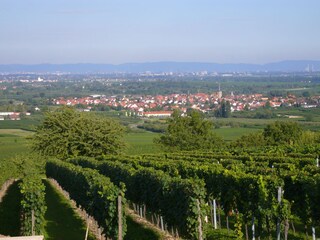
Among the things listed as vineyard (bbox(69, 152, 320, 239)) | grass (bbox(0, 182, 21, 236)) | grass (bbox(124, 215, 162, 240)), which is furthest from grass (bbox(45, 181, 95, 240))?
vineyard (bbox(69, 152, 320, 239))

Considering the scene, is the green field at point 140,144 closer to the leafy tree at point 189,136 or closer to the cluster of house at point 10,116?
the leafy tree at point 189,136

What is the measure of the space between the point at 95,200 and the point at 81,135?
Result: 34937mm

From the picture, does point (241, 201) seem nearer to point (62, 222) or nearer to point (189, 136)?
point (62, 222)

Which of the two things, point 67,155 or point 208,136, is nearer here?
point 67,155

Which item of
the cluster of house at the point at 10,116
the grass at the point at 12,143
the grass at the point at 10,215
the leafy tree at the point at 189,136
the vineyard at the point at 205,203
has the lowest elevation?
the cluster of house at the point at 10,116

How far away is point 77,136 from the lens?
5441 cm

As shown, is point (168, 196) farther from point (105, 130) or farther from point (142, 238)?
point (105, 130)

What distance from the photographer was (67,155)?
180 ft

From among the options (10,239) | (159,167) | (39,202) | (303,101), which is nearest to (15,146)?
(159,167)

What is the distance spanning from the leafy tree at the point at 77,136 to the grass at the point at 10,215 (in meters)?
17.8

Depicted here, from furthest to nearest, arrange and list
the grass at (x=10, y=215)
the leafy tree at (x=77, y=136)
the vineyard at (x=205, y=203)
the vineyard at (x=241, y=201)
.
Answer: the leafy tree at (x=77, y=136)
the grass at (x=10, y=215)
the vineyard at (x=205, y=203)
the vineyard at (x=241, y=201)

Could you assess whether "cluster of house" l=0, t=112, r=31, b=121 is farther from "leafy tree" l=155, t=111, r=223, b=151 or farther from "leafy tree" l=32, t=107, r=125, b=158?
"leafy tree" l=32, t=107, r=125, b=158

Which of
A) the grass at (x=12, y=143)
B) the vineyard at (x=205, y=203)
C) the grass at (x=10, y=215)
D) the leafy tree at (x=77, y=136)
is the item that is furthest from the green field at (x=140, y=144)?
the vineyard at (x=205, y=203)

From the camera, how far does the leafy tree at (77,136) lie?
177 ft
